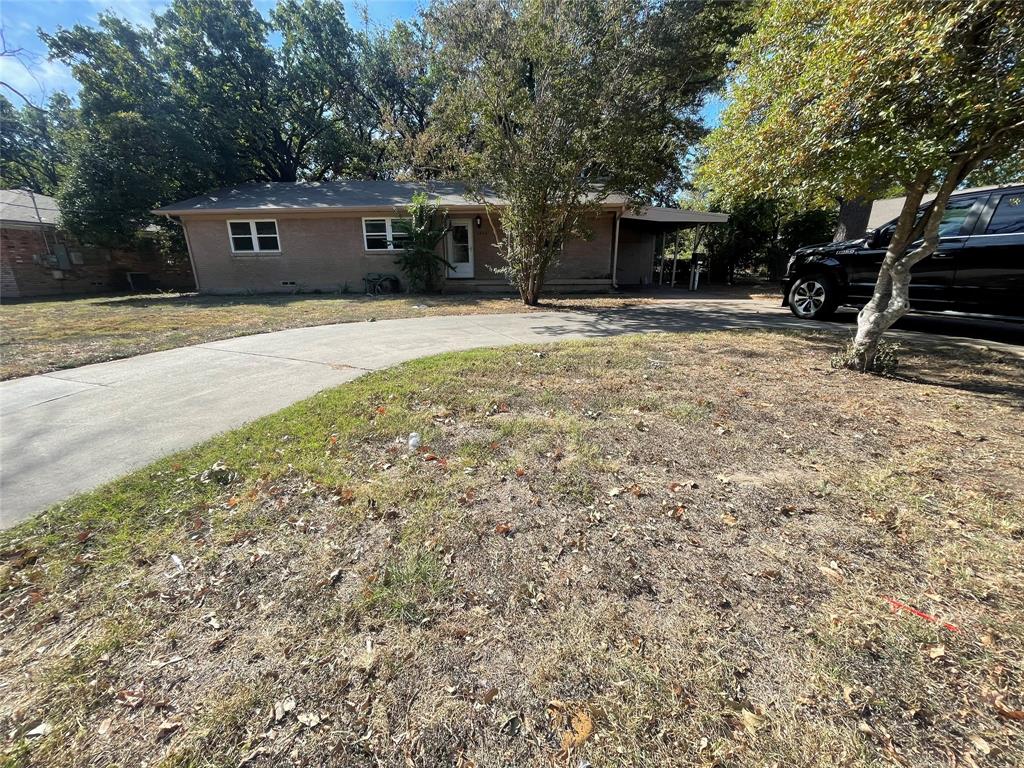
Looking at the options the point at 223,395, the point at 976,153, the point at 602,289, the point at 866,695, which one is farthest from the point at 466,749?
the point at 602,289

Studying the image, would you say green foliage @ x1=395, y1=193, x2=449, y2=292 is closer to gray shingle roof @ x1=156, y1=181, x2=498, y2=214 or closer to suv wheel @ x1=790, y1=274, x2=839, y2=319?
gray shingle roof @ x1=156, y1=181, x2=498, y2=214

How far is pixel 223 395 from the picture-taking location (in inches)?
186

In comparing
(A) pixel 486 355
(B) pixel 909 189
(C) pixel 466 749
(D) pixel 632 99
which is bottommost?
(C) pixel 466 749

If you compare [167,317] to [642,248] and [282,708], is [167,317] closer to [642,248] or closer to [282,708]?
[282,708]

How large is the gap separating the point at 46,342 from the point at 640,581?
996 cm

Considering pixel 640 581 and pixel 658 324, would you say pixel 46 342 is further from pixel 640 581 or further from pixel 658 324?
pixel 658 324

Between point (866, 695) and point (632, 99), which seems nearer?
point (866, 695)

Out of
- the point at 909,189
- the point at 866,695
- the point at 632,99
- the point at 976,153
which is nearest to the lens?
the point at 866,695

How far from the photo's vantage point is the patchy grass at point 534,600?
151cm

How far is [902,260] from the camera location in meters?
4.64

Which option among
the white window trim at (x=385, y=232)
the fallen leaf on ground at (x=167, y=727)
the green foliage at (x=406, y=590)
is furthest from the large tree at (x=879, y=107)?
the white window trim at (x=385, y=232)

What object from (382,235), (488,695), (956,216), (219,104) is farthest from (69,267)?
(956,216)

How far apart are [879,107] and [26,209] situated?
1040 inches

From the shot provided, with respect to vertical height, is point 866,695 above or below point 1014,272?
below
